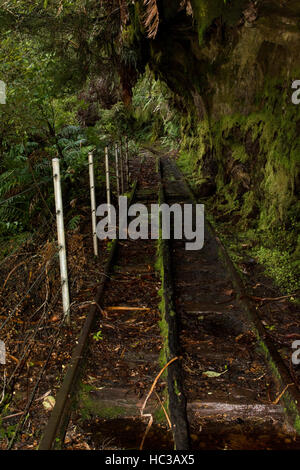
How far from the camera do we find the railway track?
3.17m

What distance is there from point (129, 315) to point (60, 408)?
6.41 ft

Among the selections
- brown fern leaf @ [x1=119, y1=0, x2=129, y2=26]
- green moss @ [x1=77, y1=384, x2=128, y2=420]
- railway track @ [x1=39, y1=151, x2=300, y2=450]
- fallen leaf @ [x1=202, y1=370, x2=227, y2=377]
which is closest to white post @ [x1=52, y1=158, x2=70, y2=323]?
railway track @ [x1=39, y1=151, x2=300, y2=450]

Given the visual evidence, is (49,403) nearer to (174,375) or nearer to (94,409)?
(94,409)

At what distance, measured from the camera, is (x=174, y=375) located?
3666 mm

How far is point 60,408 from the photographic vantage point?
319cm

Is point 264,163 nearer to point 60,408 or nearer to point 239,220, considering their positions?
point 239,220

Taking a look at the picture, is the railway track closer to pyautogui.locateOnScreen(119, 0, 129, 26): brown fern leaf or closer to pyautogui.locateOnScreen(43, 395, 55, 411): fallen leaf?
pyautogui.locateOnScreen(43, 395, 55, 411): fallen leaf

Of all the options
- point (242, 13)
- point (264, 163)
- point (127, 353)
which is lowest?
point (127, 353)

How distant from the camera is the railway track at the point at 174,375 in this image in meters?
3.17

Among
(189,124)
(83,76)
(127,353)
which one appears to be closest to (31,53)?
(83,76)

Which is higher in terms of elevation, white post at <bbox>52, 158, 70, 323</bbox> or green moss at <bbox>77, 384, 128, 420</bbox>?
white post at <bbox>52, 158, 70, 323</bbox>

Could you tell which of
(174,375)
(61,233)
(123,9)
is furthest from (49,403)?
(123,9)

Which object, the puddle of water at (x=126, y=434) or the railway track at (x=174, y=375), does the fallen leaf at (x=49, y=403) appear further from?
the puddle of water at (x=126, y=434)

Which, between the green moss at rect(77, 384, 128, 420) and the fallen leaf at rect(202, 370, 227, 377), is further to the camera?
the fallen leaf at rect(202, 370, 227, 377)
